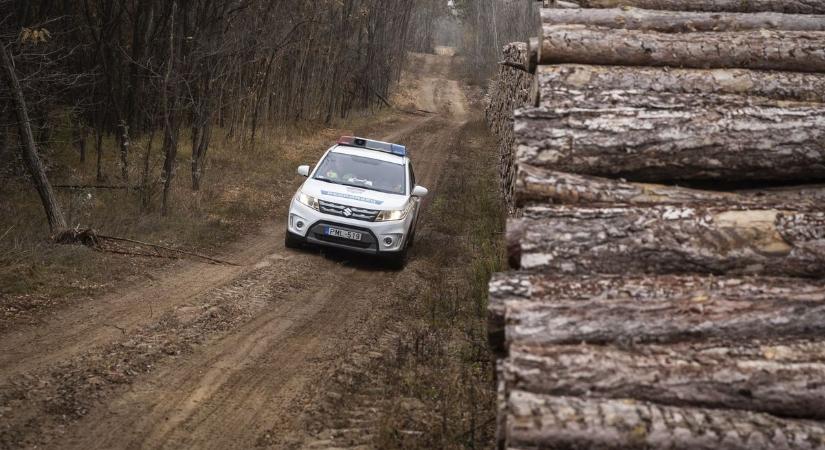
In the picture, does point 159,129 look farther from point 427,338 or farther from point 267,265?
point 427,338

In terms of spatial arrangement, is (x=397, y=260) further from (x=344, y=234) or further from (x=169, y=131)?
(x=169, y=131)

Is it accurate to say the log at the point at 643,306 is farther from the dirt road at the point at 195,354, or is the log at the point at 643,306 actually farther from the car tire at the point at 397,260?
the car tire at the point at 397,260

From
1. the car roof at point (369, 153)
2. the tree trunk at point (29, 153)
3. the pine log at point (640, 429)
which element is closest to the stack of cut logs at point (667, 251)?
the pine log at point (640, 429)

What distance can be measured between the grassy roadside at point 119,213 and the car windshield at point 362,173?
80.9 inches

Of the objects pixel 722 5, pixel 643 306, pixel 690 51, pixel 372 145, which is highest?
pixel 722 5

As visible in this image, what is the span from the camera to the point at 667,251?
555 cm

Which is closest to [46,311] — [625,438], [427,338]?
[427,338]

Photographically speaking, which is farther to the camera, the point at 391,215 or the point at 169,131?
the point at 169,131

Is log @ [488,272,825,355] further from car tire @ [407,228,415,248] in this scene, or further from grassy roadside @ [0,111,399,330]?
car tire @ [407,228,415,248]

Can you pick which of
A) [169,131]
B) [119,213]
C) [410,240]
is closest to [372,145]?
[410,240]

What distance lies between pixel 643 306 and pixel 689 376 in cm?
61

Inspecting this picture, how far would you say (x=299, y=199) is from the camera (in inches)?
453

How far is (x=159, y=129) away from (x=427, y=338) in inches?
593

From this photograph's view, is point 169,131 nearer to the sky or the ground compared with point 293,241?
nearer to the sky
